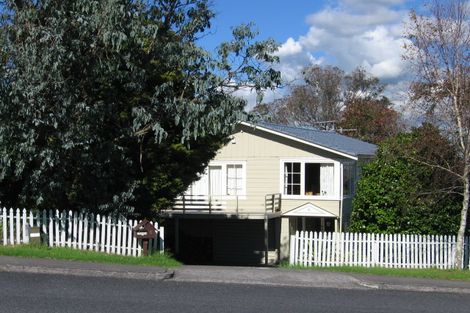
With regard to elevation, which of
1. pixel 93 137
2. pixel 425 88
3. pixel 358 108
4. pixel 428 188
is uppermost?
pixel 358 108

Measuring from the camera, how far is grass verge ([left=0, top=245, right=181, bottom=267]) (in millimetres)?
13617

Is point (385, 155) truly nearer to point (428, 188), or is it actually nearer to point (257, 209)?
point (428, 188)

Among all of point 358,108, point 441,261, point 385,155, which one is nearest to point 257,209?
point 385,155

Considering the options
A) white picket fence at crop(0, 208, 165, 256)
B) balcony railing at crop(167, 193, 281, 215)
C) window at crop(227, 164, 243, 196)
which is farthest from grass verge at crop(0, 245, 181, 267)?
window at crop(227, 164, 243, 196)

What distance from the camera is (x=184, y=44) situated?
15195mm

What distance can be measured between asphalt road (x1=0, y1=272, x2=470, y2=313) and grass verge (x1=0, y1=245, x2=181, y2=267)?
1.81 meters

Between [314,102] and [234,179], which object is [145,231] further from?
[314,102]

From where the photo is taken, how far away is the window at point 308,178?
28.4 meters

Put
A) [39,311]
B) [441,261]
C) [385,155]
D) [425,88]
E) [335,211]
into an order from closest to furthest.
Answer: [39,311] → [425,88] → [441,261] → [385,155] → [335,211]

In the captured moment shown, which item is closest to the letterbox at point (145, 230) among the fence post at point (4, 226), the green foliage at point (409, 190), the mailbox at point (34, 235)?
the mailbox at point (34, 235)

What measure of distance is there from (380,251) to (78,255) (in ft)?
30.4

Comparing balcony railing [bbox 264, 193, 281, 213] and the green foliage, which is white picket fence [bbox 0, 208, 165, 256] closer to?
the green foliage

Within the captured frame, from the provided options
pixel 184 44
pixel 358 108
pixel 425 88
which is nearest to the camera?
pixel 184 44

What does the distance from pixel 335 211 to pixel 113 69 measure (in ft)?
52.5
